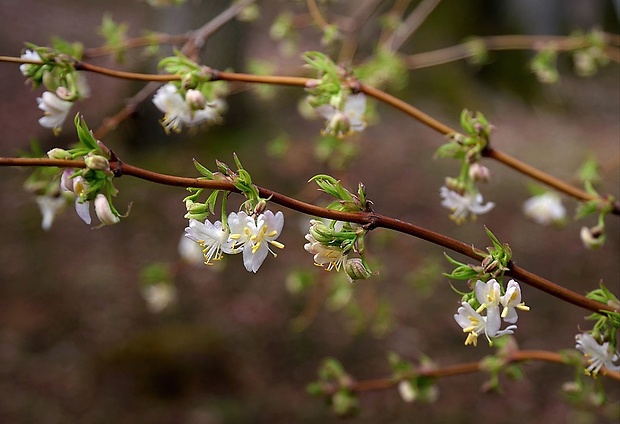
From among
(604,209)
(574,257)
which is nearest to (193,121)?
(604,209)

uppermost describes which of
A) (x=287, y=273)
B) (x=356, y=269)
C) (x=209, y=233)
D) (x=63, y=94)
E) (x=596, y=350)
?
(x=596, y=350)

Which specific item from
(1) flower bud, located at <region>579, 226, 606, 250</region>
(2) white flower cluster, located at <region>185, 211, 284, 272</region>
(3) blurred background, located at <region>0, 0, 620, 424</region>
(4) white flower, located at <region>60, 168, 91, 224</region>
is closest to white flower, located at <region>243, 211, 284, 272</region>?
(2) white flower cluster, located at <region>185, 211, 284, 272</region>

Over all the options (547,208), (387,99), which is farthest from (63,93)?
(547,208)

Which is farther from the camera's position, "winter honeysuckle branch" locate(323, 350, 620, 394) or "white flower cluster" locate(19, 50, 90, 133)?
"winter honeysuckle branch" locate(323, 350, 620, 394)

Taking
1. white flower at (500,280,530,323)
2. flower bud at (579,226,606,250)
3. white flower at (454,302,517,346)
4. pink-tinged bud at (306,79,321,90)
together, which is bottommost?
white flower at (454,302,517,346)

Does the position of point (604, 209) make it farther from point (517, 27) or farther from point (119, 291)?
point (517, 27)

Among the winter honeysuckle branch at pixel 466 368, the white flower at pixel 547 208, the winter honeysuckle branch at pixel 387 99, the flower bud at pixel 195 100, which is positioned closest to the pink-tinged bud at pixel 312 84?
the winter honeysuckle branch at pixel 387 99

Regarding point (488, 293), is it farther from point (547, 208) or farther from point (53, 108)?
point (547, 208)

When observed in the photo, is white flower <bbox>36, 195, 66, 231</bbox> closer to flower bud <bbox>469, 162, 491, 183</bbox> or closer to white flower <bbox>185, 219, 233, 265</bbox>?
white flower <bbox>185, 219, 233, 265</bbox>
